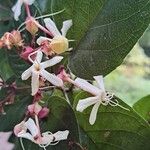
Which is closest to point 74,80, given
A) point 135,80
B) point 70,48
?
point 70,48

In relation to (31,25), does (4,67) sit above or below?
below

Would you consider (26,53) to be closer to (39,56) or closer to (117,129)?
(39,56)

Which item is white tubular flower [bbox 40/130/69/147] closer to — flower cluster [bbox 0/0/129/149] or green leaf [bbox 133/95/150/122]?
flower cluster [bbox 0/0/129/149]

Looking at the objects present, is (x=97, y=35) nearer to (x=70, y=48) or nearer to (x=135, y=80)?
(x=70, y=48)

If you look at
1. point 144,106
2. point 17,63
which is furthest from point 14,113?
point 144,106

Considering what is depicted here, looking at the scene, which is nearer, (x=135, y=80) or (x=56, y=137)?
(x=56, y=137)

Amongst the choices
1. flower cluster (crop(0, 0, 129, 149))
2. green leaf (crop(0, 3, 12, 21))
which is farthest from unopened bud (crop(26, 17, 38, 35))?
green leaf (crop(0, 3, 12, 21))
